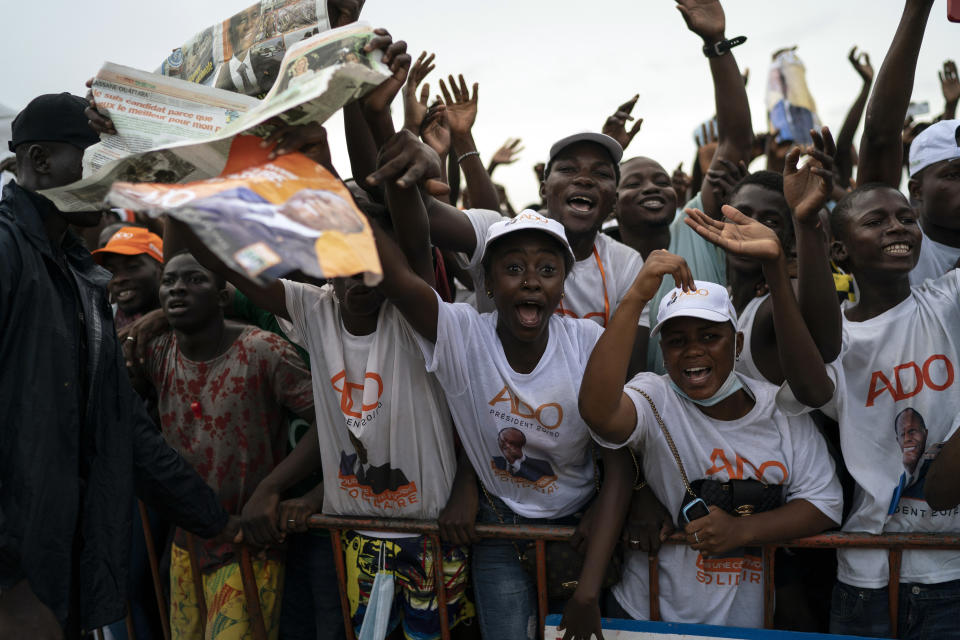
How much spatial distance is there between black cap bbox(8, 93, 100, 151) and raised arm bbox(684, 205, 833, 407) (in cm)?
222

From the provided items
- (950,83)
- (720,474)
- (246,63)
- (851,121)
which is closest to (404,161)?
(246,63)

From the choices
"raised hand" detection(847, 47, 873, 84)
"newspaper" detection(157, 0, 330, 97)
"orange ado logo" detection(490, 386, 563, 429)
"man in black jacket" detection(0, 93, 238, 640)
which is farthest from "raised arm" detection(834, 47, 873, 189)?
"man in black jacket" detection(0, 93, 238, 640)

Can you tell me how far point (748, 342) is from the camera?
118 inches

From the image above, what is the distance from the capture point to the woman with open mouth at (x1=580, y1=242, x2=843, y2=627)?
251 cm

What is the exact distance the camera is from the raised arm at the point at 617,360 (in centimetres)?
248

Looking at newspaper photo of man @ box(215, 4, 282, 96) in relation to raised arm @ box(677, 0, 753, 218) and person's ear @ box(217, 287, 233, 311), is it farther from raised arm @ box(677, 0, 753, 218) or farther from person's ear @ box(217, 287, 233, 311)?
raised arm @ box(677, 0, 753, 218)

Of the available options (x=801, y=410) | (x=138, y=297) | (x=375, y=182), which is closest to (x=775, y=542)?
(x=801, y=410)

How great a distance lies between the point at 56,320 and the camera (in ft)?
7.93

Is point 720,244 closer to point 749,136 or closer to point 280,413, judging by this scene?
point 749,136

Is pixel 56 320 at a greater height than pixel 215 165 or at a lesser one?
lesser

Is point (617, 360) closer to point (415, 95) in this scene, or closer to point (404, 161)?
point (404, 161)

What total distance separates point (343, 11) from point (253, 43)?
0.36 m

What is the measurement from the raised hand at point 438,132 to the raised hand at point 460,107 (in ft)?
1.00

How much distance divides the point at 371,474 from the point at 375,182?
1258 millimetres
